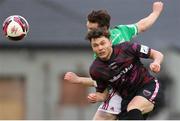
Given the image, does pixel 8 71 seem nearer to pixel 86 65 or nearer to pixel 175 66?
pixel 86 65

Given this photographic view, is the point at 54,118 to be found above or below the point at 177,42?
below

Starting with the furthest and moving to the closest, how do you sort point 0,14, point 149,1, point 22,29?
point 149,1
point 0,14
point 22,29

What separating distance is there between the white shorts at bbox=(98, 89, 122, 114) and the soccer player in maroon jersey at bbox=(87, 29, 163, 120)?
7cm

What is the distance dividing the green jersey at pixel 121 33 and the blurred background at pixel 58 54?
10512mm

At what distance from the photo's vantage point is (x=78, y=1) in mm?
22469

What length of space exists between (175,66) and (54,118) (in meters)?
2.86

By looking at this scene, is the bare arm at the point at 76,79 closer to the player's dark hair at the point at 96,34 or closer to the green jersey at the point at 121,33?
the green jersey at the point at 121,33

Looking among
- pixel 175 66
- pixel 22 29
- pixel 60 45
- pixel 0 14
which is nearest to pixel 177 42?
pixel 175 66

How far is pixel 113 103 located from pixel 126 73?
0.43 meters

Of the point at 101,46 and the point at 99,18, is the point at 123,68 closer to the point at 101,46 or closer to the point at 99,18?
the point at 101,46

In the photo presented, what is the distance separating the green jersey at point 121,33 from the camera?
9797 mm

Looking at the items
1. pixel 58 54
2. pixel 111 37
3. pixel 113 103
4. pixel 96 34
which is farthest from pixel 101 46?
pixel 58 54

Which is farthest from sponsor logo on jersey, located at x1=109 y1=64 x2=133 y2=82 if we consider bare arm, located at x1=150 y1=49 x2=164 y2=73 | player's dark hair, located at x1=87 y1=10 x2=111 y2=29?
player's dark hair, located at x1=87 y1=10 x2=111 y2=29

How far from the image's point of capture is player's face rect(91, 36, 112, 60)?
30.3 ft
